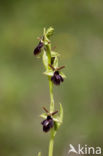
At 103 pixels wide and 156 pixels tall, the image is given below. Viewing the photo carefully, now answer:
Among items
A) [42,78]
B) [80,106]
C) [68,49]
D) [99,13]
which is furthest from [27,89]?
[99,13]

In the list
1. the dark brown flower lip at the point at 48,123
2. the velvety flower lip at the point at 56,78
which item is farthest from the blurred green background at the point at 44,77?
the velvety flower lip at the point at 56,78

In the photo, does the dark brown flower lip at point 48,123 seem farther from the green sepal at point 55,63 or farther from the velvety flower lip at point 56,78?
the green sepal at point 55,63

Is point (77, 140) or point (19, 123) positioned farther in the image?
point (19, 123)

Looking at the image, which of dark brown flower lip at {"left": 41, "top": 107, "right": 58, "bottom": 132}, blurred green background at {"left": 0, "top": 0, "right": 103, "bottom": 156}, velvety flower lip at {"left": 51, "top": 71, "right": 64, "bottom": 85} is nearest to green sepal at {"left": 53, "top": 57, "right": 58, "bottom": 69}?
velvety flower lip at {"left": 51, "top": 71, "right": 64, "bottom": 85}

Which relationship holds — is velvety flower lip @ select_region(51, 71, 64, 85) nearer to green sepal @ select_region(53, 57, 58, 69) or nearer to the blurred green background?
green sepal @ select_region(53, 57, 58, 69)

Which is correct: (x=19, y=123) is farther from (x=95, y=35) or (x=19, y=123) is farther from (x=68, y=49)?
(x=95, y=35)

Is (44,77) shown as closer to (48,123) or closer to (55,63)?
(55,63)
